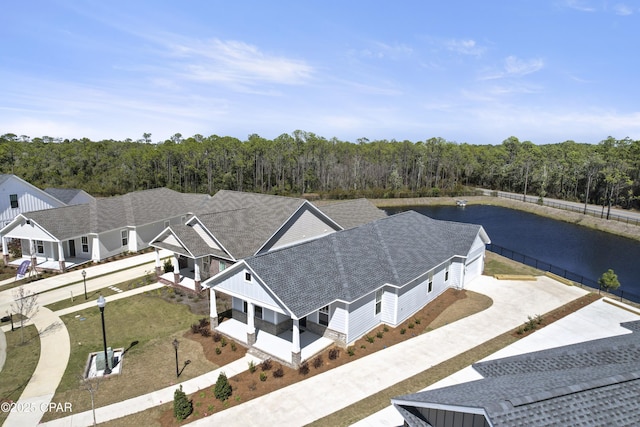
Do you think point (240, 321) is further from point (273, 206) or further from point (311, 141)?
point (311, 141)

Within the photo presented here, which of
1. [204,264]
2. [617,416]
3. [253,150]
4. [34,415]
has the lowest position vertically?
[34,415]

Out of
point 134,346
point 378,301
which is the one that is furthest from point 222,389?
point 378,301

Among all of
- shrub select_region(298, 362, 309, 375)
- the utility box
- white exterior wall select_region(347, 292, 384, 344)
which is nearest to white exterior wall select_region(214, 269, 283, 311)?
shrub select_region(298, 362, 309, 375)

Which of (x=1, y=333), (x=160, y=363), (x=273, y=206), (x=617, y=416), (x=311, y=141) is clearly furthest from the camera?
(x=311, y=141)

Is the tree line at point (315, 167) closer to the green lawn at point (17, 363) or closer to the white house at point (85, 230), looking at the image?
the white house at point (85, 230)

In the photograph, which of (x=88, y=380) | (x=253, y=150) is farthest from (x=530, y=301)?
(x=253, y=150)

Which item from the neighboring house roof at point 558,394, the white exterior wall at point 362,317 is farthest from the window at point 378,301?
the neighboring house roof at point 558,394

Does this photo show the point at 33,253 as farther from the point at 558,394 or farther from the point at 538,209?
the point at 538,209
